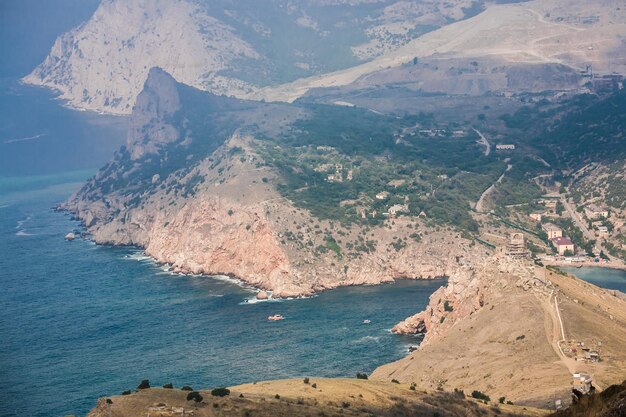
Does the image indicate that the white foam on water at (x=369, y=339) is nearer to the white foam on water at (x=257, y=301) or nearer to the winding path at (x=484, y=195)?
the white foam on water at (x=257, y=301)

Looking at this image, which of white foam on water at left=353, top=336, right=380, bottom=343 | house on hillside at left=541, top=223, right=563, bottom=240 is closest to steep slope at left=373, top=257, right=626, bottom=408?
white foam on water at left=353, top=336, right=380, bottom=343

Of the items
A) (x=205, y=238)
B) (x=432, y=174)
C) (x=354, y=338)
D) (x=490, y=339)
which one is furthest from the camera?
(x=432, y=174)

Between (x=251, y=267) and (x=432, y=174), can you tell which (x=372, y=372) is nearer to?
(x=251, y=267)

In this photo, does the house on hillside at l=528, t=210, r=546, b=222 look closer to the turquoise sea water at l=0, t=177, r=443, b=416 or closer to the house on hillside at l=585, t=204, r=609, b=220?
the house on hillside at l=585, t=204, r=609, b=220

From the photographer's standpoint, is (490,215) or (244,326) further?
(490,215)

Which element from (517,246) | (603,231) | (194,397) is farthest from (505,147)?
(194,397)

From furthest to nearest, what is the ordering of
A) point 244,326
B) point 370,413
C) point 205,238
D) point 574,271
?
1. point 205,238
2. point 574,271
3. point 244,326
4. point 370,413

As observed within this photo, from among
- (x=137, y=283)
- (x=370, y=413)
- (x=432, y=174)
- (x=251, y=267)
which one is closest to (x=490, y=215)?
(x=432, y=174)
